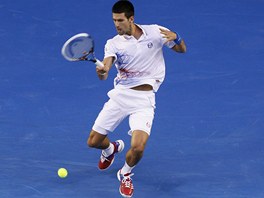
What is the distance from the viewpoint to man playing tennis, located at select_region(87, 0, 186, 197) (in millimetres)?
12969

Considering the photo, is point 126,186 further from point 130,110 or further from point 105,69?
point 105,69

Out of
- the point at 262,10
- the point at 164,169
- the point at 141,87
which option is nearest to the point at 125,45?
the point at 141,87

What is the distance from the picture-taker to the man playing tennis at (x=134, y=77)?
12969 mm

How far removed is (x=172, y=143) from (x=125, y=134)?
2.69ft

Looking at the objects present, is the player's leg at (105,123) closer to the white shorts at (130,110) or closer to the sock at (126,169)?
the white shorts at (130,110)

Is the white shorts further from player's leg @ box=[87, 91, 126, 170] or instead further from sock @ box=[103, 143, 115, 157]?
sock @ box=[103, 143, 115, 157]

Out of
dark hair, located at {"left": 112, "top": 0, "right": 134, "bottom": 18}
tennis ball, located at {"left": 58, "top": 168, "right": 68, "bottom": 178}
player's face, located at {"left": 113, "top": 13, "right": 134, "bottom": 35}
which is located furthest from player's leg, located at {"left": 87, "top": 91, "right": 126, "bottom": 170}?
dark hair, located at {"left": 112, "top": 0, "right": 134, "bottom": 18}

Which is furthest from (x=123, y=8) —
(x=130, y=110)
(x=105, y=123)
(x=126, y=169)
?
(x=126, y=169)

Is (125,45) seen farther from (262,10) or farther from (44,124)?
(262,10)

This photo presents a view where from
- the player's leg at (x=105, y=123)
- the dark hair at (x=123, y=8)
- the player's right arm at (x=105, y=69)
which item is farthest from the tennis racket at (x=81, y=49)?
the player's leg at (x=105, y=123)

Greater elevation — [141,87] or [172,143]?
[141,87]

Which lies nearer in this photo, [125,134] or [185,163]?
[185,163]

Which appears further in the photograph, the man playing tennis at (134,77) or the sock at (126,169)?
the sock at (126,169)

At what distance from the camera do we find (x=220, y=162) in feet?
46.0
